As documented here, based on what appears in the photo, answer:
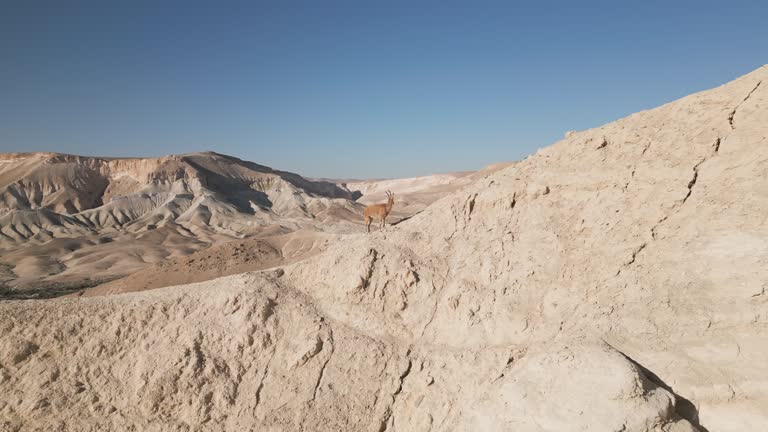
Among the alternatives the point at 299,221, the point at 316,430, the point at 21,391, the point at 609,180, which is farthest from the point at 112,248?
the point at 609,180

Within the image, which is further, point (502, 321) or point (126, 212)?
point (126, 212)

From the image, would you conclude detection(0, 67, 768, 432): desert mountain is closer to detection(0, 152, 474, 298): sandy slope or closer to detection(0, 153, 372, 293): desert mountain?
detection(0, 152, 474, 298): sandy slope

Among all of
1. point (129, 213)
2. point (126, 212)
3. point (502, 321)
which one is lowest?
point (129, 213)

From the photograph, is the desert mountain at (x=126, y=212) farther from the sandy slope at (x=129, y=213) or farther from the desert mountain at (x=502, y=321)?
the desert mountain at (x=502, y=321)

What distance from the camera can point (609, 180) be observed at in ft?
31.5

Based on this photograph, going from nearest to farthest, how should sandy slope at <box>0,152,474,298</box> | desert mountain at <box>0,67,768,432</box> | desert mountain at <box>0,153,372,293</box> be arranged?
1. desert mountain at <box>0,67,768,432</box>
2. sandy slope at <box>0,152,474,298</box>
3. desert mountain at <box>0,153,372,293</box>

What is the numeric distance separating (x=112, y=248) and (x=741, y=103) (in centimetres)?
6269

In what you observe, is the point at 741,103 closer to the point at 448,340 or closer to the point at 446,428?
the point at 448,340

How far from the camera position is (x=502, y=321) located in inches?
364

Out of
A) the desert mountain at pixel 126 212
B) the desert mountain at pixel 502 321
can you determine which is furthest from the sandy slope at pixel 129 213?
the desert mountain at pixel 502 321

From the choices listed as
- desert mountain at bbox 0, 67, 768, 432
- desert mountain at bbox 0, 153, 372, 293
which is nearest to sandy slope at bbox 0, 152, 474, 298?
desert mountain at bbox 0, 153, 372, 293

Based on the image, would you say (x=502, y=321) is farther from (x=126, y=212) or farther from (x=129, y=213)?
(x=126, y=212)

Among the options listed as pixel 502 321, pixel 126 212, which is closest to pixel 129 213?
pixel 126 212

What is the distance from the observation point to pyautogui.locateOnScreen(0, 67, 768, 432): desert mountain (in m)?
7.11
